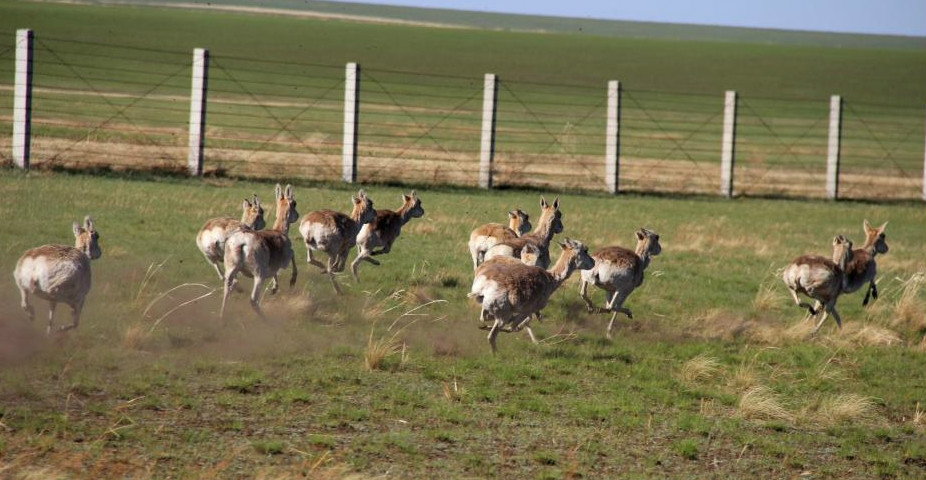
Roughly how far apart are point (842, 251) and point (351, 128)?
14505 millimetres

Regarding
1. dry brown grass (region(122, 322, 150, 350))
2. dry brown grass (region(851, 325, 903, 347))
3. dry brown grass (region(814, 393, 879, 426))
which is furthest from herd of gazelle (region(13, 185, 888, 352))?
dry brown grass (region(814, 393, 879, 426))

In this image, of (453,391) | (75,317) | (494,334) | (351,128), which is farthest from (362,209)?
(351,128)

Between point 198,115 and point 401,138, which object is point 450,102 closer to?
point 401,138

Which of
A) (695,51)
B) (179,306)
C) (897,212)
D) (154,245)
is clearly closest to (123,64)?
(897,212)

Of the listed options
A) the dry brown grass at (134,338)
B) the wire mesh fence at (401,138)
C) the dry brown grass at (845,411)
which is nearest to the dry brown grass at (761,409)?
the dry brown grass at (845,411)

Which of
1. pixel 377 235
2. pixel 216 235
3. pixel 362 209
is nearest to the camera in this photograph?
pixel 216 235

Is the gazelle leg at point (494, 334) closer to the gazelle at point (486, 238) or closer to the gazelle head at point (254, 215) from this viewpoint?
the gazelle at point (486, 238)

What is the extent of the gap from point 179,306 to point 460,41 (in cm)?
8109

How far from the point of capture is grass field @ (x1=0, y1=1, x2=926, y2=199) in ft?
113

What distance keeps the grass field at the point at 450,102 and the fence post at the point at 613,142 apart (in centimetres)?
101

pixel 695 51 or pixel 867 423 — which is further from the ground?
pixel 695 51

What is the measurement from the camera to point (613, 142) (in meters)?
31.7

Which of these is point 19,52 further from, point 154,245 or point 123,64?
point 123,64

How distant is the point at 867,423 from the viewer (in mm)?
11766
